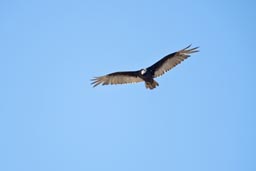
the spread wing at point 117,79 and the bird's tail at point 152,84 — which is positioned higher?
the spread wing at point 117,79

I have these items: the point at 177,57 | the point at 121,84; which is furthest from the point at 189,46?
the point at 121,84

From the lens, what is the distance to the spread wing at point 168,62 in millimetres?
28609

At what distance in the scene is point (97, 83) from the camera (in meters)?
29.6

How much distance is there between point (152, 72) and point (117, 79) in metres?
1.57

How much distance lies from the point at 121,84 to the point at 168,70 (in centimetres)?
190

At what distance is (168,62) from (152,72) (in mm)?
689

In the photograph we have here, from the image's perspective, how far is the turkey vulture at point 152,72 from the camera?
28.6m

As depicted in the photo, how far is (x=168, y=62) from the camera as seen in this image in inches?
1137

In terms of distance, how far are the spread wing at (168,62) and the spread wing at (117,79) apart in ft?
2.74

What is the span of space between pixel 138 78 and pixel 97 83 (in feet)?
4.94

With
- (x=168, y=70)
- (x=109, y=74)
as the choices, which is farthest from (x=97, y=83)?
(x=168, y=70)

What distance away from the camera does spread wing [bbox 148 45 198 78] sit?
2861 cm

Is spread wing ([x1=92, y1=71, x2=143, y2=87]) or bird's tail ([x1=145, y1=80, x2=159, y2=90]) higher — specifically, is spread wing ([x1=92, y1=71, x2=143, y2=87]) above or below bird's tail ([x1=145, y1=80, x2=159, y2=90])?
above

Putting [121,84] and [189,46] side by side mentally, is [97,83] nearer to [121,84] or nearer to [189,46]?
[121,84]
